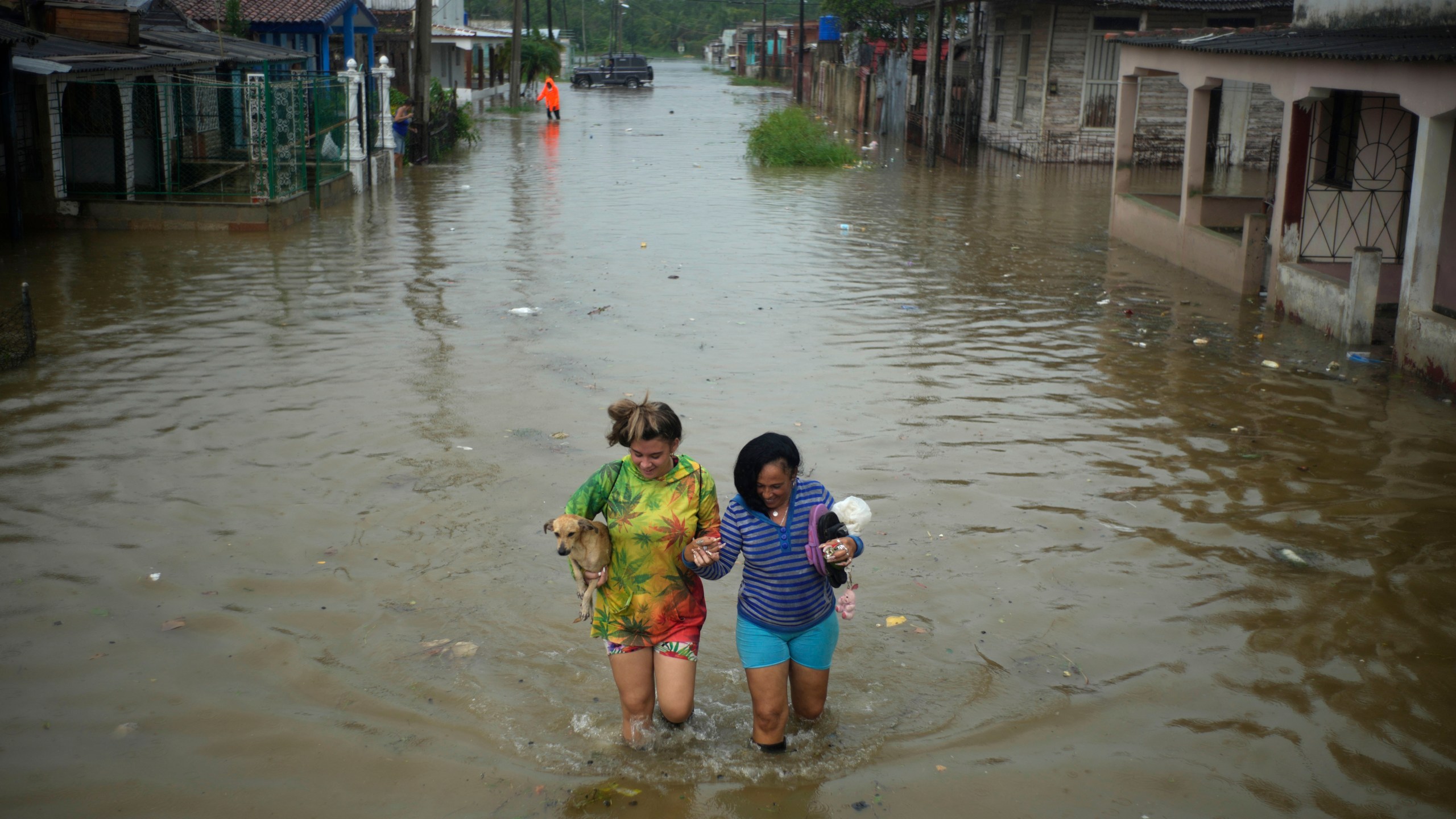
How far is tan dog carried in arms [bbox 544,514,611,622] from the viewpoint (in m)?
4.03

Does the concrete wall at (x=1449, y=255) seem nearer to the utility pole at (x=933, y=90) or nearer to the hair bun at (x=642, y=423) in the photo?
the hair bun at (x=642, y=423)

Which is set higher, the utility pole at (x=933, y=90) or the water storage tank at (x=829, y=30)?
the water storage tank at (x=829, y=30)

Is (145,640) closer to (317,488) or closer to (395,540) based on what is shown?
(395,540)

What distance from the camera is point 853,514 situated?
3.91m

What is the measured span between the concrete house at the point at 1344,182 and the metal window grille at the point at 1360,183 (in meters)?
0.02

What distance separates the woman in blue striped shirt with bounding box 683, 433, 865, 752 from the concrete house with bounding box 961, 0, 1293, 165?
76.0ft

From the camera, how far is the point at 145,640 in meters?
5.16

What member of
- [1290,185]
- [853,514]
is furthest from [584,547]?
[1290,185]

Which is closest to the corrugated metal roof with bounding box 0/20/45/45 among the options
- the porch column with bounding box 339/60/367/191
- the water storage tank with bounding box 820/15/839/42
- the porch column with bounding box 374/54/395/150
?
the porch column with bounding box 339/60/367/191

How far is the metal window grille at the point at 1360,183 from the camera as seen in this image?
39.9ft

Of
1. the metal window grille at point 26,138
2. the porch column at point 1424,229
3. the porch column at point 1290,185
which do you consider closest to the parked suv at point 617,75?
the metal window grille at point 26,138

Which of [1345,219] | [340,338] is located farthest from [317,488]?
[1345,219]

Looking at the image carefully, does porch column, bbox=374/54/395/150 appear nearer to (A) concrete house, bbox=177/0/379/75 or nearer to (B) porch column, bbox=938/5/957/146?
(A) concrete house, bbox=177/0/379/75

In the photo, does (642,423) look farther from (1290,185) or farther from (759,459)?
(1290,185)
